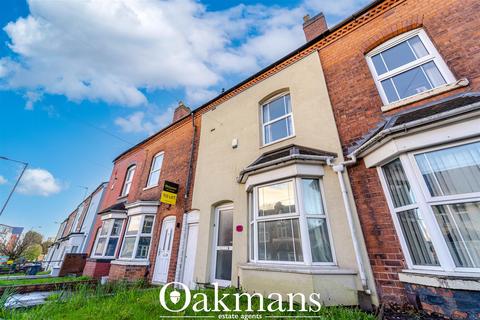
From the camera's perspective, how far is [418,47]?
513cm

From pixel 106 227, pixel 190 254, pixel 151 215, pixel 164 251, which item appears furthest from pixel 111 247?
pixel 190 254

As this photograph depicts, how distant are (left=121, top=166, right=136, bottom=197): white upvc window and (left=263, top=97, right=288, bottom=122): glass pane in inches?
389

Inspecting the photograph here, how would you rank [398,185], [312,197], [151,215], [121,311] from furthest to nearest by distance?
[151,215]
[312,197]
[398,185]
[121,311]

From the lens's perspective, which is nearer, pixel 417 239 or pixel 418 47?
pixel 417 239

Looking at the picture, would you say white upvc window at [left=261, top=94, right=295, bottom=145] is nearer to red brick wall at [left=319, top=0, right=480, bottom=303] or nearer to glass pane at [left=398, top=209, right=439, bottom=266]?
red brick wall at [left=319, top=0, right=480, bottom=303]

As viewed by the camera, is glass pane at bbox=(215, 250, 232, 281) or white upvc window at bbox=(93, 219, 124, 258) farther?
white upvc window at bbox=(93, 219, 124, 258)

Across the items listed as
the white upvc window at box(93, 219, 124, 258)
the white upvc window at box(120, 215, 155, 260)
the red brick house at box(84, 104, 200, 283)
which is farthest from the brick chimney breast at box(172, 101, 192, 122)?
the white upvc window at box(93, 219, 124, 258)

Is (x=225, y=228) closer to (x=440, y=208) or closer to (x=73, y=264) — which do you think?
(x=440, y=208)

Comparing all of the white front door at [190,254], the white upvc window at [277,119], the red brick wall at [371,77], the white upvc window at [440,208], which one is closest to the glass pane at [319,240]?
the red brick wall at [371,77]

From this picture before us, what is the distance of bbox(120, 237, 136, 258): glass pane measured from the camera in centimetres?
900

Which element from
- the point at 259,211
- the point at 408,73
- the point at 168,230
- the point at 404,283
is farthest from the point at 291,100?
the point at 168,230

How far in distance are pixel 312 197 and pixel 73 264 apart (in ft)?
46.4

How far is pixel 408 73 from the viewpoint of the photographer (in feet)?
16.6

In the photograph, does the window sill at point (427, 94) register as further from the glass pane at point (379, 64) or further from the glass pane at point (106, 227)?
the glass pane at point (106, 227)
